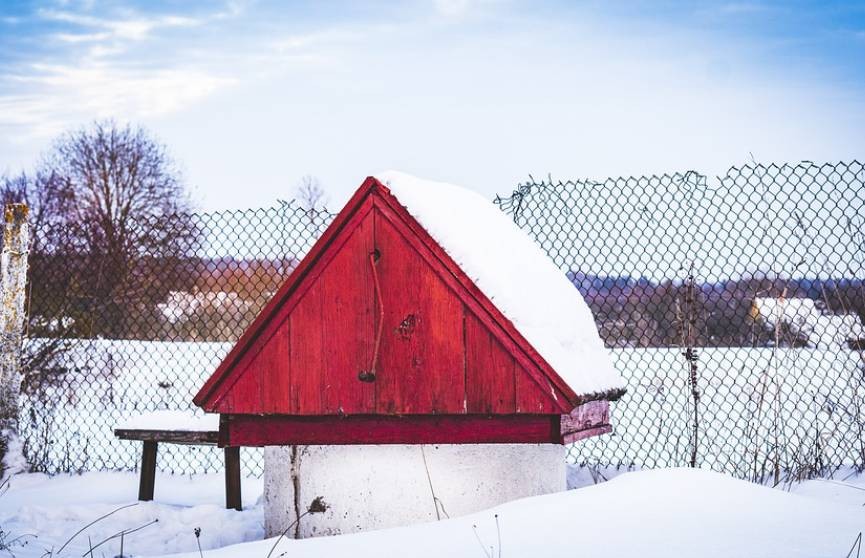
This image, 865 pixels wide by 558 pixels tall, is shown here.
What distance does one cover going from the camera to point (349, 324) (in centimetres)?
391

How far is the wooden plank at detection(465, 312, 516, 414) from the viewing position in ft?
11.9

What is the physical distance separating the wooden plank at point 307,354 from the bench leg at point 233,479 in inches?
63.2

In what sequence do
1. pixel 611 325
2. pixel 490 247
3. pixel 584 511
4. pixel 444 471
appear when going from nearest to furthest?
pixel 584 511
pixel 444 471
pixel 490 247
pixel 611 325

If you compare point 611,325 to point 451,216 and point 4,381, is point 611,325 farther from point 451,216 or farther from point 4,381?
point 4,381

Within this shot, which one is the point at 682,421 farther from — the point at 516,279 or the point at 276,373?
the point at 276,373

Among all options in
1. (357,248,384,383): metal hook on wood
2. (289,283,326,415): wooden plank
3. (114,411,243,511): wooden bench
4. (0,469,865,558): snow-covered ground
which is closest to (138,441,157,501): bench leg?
(114,411,243,511): wooden bench

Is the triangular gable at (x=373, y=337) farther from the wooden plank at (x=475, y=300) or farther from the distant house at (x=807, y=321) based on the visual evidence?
the distant house at (x=807, y=321)

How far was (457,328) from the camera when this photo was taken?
371 centimetres

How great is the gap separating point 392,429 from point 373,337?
0.48 m

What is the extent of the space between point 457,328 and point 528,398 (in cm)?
48

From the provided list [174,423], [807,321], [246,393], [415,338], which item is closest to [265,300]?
[174,423]

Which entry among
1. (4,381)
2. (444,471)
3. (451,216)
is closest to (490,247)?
(451,216)

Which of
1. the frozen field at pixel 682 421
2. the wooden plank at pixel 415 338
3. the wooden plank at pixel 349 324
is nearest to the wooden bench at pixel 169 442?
the frozen field at pixel 682 421

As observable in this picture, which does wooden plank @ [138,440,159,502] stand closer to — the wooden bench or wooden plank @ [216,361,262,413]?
the wooden bench
